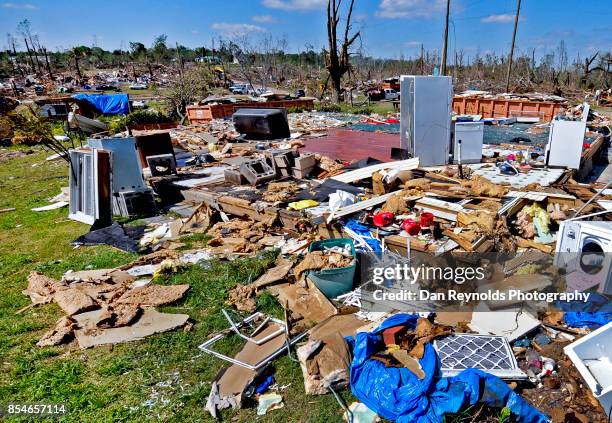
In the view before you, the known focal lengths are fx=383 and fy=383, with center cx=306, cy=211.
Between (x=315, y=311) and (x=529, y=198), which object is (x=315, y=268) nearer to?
(x=315, y=311)

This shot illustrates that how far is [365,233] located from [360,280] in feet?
3.51

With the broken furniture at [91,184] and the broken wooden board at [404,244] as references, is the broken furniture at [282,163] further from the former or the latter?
the broken wooden board at [404,244]

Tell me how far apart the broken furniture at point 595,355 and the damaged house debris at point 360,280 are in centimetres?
2

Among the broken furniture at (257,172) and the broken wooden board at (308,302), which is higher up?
the broken furniture at (257,172)

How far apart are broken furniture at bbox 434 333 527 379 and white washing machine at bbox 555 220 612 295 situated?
133 cm

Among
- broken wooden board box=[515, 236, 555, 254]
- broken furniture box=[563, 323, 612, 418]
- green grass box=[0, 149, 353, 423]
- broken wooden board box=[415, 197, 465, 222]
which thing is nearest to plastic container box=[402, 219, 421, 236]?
broken wooden board box=[415, 197, 465, 222]

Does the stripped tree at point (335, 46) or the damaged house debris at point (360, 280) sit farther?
the stripped tree at point (335, 46)

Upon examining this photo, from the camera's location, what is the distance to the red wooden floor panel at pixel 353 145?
1164 cm

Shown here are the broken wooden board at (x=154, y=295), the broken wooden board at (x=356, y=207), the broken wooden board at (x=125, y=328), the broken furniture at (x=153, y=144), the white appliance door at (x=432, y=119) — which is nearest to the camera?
the broken wooden board at (x=125, y=328)

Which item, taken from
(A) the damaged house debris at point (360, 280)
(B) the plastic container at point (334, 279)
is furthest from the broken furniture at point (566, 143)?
(B) the plastic container at point (334, 279)

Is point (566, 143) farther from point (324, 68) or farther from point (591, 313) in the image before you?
point (324, 68)

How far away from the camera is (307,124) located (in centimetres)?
1827

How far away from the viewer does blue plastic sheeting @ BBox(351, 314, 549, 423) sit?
3002 millimetres

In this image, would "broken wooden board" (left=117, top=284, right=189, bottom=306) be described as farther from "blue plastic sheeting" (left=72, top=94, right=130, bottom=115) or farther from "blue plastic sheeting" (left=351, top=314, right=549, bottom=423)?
"blue plastic sheeting" (left=72, top=94, right=130, bottom=115)
